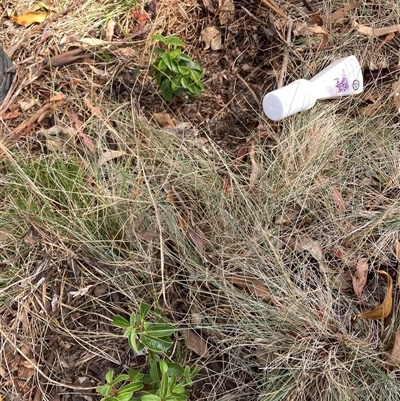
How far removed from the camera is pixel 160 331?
1.31 meters

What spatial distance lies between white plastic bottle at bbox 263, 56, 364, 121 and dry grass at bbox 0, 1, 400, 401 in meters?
0.06

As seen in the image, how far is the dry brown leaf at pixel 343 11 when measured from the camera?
183cm

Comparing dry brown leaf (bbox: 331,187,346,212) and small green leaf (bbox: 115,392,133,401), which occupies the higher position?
small green leaf (bbox: 115,392,133,401)

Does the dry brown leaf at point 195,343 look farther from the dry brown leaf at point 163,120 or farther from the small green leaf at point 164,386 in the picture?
the dry brown leaf at point 163,120

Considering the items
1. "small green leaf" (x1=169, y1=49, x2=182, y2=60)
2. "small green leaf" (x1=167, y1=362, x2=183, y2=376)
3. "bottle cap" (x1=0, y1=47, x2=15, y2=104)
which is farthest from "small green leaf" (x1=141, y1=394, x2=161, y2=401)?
"bottle cap" (x1=0, y1=47, x2=15, y2=104)

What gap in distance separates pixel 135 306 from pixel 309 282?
1.52 ft

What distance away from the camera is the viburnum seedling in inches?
66.2

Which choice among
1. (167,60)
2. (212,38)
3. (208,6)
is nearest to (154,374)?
(167,60)

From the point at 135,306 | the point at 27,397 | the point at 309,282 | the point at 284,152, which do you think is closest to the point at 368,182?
the point at 284,152

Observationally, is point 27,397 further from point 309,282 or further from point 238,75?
point 238,75

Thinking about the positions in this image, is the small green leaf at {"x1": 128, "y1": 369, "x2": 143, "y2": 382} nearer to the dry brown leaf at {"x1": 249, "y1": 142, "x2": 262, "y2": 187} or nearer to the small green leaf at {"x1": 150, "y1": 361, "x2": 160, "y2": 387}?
the small green leaf at {"x1": 150, "y1": 361, "x2": 160, "y2": 387}

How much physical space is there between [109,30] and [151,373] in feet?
3.95

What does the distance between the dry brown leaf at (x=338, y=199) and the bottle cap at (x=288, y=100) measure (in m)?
0.27

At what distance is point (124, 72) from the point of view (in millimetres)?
1859
